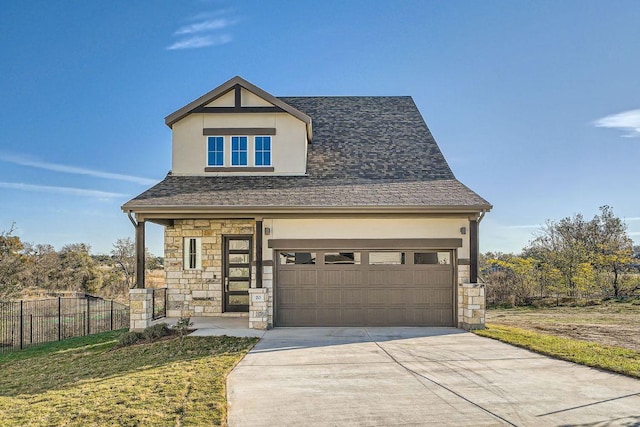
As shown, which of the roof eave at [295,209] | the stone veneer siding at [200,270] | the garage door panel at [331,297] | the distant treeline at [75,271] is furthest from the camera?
the distant treeline at [75,271]

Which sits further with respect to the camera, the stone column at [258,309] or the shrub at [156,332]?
the stone column at [258,309]

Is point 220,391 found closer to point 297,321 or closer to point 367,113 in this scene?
point 297,321

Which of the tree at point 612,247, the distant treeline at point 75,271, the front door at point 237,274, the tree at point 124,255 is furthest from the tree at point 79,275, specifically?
the tree at point 612,247

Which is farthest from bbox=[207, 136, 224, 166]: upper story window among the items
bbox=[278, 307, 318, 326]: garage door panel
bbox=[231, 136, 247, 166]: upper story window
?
bbox=[278, 307, 318, 326]: garage door panel

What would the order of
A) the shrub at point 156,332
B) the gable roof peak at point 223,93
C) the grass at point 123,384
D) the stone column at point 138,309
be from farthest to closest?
the gable roof peak at point 223,93 < the stone column at point 138,309 < the shrub at point 156,332 < the grass at point 123,384

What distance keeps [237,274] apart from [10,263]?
13000mm

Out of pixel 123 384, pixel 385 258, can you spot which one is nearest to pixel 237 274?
pixel 385 258

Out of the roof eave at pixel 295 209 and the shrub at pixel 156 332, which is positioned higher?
the roof eave at pixel 295 209

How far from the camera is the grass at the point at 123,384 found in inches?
204

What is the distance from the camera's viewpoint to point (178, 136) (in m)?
13.5

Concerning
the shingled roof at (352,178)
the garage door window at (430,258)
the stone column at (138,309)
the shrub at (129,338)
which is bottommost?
the shrub at (129,338)

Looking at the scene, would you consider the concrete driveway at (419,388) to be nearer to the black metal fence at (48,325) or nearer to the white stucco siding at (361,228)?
the white stucco siding at (361,228)

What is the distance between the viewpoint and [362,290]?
465 inches

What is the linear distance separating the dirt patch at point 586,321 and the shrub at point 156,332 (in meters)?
9.26
